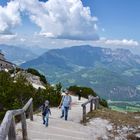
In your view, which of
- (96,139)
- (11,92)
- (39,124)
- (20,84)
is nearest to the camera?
(96,139)

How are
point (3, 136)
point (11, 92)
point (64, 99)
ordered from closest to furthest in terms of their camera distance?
point (3, 136) < point (64, 99) < point (11, 92)

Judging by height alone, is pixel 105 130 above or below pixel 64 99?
below

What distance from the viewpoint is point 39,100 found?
106 ft

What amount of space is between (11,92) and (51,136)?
14.0m

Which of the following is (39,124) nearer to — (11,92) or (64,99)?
(64,99)

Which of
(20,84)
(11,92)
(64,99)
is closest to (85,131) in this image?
(64,99)

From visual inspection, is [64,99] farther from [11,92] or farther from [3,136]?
[3,136]

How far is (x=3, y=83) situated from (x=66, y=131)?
14.1m

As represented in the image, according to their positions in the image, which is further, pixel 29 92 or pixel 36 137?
pixel 29 92

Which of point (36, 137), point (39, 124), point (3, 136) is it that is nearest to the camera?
point (3, 136)

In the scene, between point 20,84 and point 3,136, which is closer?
point 3,136

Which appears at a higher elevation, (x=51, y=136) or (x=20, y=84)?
(x=20, y=84)

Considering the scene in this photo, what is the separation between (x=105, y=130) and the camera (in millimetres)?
19781

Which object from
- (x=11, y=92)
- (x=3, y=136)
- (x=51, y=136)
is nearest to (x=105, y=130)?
(x=51, y=136)
